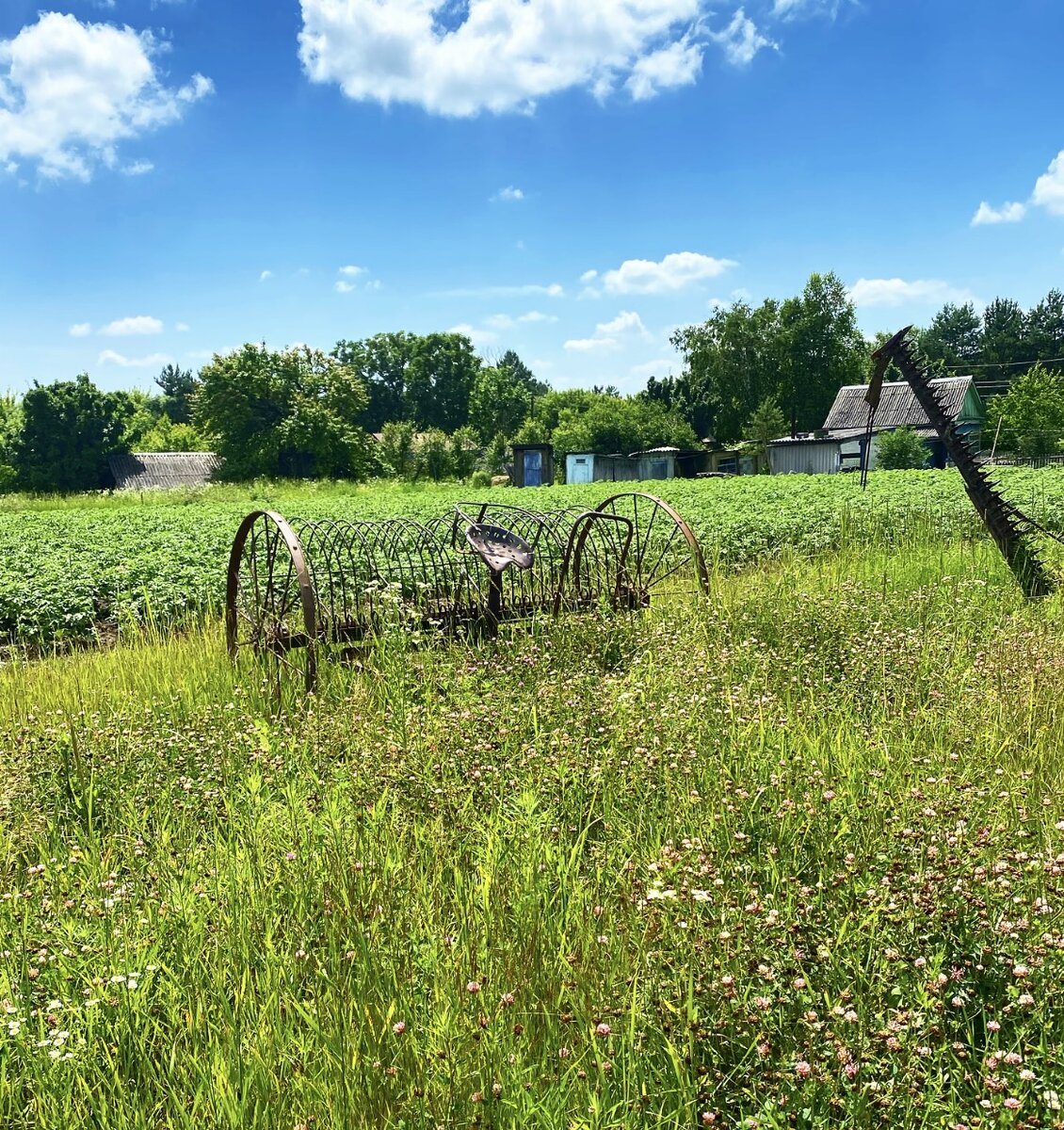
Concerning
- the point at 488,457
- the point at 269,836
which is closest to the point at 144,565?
the point at 269,836

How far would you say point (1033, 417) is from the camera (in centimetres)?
4375

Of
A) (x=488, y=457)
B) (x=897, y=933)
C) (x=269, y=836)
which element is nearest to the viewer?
(x=897, y=933)

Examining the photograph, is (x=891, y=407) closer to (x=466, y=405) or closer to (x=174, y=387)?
(x=466, y=405)

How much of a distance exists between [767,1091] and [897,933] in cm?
61

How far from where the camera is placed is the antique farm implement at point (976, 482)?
735 centimetres

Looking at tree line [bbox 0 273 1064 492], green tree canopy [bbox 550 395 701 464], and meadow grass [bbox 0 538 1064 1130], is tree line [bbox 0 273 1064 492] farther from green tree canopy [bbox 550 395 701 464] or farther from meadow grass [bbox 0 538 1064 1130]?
meadow grass [bbox 0 538 1064 1130]

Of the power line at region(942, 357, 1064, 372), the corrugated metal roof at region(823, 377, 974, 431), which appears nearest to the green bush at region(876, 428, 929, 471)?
the corrugated metal roof at region(823, 377, 974, 431)

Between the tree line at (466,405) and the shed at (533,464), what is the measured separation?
6007 millimetres

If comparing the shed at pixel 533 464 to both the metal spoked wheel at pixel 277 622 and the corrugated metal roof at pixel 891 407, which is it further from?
the metal spoked wheel at pixel 277 622

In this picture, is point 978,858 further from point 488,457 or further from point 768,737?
point 488,457

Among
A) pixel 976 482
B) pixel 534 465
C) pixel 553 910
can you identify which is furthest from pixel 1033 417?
pixel 553 910

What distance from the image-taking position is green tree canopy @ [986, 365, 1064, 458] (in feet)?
136

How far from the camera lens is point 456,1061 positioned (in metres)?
1.95

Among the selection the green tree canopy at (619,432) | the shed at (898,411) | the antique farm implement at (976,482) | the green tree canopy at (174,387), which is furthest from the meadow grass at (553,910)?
the green tree canopy at (174,387)
